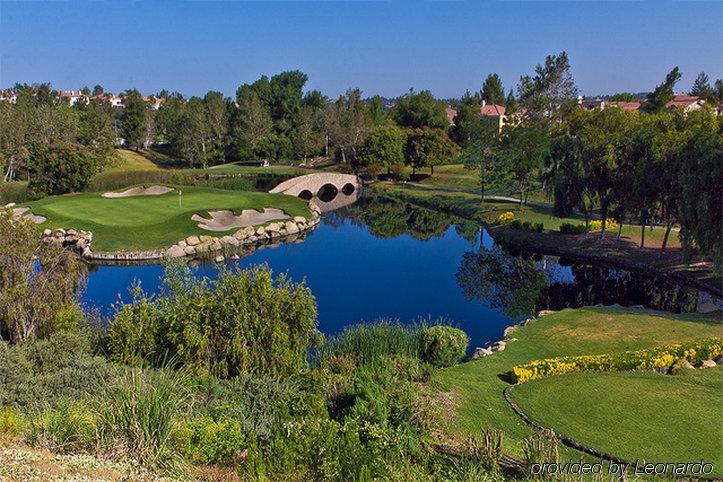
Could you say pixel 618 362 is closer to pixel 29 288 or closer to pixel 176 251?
pixel 29 288

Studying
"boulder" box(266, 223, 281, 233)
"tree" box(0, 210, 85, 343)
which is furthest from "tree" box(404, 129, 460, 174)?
"tree" box(0, 210, 85, 343)

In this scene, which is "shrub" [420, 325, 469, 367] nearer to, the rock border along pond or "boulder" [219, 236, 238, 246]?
the rock border along pond

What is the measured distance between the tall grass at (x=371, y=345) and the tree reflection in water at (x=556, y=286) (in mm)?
9428

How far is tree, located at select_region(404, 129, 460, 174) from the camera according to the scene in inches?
2758

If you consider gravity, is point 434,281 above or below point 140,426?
below

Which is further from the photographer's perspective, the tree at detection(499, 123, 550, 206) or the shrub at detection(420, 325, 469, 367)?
the tree at detection(499, 123, 550, 206)

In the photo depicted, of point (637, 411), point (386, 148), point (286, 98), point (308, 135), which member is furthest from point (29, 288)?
point (286, 98)

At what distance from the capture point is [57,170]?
50.8 meters

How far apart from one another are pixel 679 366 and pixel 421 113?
269ft

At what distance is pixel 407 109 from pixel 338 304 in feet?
250

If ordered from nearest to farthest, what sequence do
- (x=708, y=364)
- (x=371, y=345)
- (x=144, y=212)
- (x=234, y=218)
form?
(x=708, y=364) < (x=371, y=345) < (x=144, y=212) < (x=234, y=218)

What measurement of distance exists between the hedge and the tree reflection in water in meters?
9.08

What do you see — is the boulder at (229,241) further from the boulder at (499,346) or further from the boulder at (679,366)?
the boulder at (679,366)

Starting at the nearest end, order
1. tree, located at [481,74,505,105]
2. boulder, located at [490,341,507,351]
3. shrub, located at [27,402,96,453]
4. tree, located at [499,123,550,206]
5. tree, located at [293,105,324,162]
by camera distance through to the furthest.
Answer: shrub, located at [27,402,96,453], boulder, located at [490,341,507,351], tree, located at [499,123,550,206], tree, located at [293,105,324,162], tree, located at [481,74,505,105]
